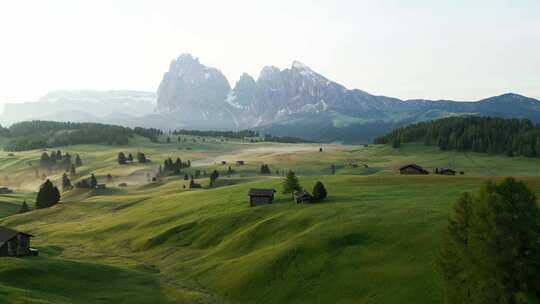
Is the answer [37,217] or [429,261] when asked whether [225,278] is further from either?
[37,217]

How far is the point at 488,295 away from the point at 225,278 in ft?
110

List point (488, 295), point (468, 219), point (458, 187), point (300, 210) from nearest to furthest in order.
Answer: point (488, 295), point (468, 219), point (300, 210), point (458, 187)

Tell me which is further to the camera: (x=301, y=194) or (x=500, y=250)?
(x=301, y=194)

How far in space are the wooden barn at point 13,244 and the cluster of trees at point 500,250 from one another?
62.5m

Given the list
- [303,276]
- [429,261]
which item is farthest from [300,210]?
[429,261]

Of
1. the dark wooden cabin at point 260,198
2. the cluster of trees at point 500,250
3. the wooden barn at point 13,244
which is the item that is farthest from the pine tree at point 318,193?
the cluster of trees at point 500,250

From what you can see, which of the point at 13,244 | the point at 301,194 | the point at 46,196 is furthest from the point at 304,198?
the point at 46,196

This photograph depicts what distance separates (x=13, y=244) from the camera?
251 feet

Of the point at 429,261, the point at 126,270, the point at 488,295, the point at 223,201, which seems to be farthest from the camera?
the point at 223,201

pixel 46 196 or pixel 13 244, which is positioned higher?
pixel 13 244

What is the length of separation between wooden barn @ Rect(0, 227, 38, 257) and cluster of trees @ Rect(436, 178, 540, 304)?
205ft

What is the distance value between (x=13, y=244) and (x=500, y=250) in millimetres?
67271

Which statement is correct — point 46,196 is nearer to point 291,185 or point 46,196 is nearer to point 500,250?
point 291,185

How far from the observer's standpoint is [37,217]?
140625mm
